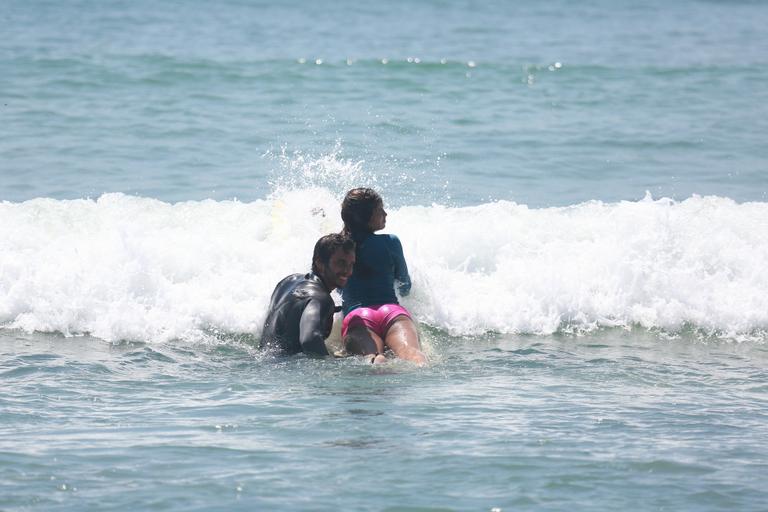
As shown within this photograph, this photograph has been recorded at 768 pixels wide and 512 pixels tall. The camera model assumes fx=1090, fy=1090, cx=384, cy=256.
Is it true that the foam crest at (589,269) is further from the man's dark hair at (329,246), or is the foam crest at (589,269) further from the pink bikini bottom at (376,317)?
the man's dark hair at (329,246)

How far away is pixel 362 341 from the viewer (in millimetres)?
7863

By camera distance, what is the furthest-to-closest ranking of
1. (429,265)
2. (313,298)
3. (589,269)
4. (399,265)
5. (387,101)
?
(387,101), (429,265), (589,269), (399,265), (313,298)

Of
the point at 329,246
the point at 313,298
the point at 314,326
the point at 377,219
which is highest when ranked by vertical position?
the point at 377,219

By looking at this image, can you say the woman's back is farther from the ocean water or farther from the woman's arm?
the ocean water

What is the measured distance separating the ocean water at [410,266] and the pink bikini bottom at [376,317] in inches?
20.0

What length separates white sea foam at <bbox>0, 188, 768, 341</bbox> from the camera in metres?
9.37

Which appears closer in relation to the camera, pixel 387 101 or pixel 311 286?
pixel 311 286

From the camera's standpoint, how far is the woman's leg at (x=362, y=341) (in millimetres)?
7816

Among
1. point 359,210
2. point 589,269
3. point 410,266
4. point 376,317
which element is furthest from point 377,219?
point 589,269

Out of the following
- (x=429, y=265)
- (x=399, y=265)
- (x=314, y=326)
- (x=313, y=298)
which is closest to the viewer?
(x=314, y=326)

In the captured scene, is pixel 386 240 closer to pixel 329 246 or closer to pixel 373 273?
pixel 373 273

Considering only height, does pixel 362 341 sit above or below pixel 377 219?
below

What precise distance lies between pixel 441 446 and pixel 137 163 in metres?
9.48

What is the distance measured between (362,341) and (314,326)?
0.59m
